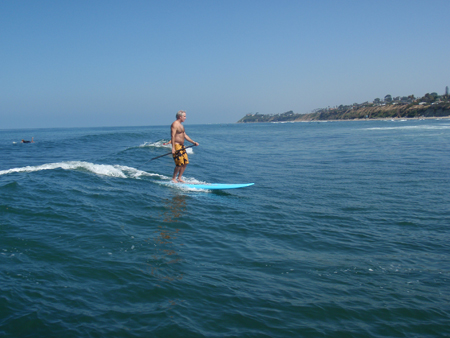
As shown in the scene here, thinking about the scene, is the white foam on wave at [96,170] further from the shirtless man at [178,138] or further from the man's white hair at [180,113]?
the man's white hair at [180,113]

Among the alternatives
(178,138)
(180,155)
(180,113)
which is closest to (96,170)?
(180,155)

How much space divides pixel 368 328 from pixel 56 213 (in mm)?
7020

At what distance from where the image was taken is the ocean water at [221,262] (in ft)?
13.0

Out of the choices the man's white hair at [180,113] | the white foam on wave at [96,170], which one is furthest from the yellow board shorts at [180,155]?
the white foam on wave at [96,170]

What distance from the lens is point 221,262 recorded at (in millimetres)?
5637

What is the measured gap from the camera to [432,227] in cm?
740

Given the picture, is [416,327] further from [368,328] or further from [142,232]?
[142,232]

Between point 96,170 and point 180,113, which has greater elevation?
point 180,113

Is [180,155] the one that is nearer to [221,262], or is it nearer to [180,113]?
[180,113]

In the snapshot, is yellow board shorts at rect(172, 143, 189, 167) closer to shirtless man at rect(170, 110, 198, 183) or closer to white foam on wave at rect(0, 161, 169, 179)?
shirtless man at rect(170, 110, 198, 183)

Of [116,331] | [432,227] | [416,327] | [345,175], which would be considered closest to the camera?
[116,331]

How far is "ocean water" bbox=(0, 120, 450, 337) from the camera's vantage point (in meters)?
3.96

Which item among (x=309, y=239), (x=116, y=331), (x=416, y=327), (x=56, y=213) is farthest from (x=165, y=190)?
(x=416, y=327)

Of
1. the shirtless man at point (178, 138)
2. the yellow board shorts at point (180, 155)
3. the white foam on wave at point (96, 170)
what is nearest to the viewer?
the shirtless man at point (178, 138)
